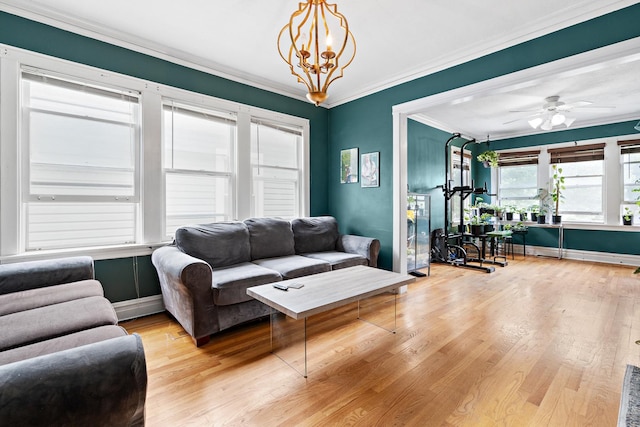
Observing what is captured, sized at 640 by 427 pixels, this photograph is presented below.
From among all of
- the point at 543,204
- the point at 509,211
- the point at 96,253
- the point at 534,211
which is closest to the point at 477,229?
the point at 509,211

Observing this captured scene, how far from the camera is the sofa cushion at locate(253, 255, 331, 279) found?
292cm

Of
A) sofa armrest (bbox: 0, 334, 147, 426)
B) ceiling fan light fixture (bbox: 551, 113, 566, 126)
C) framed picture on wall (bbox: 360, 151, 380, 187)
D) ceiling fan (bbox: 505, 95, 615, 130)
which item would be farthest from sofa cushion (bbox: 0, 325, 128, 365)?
ceiling fan light fixture (bbox: 551, 113, 566, 126)

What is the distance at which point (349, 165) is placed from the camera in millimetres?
4375

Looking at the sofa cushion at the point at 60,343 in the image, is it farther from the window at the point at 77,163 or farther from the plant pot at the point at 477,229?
the plant pot at the point at 477,229

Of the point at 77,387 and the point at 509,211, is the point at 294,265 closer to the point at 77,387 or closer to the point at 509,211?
the point at 77,387

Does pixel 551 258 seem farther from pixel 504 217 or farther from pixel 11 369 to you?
pixel 11 369

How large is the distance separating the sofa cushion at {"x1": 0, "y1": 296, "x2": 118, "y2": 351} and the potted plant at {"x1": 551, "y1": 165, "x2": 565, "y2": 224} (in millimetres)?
7581

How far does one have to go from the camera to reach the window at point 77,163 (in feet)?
8.23

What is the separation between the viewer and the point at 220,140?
356cm

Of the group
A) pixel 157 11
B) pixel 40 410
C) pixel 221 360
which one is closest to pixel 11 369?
pixel 40 410

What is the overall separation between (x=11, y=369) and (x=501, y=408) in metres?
2.20

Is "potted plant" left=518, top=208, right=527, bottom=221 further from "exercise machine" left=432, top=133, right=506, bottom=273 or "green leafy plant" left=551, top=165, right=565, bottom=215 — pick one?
"exercise machine" left=432, top=133, right=506, bottom=273

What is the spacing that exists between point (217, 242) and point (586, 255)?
699cm

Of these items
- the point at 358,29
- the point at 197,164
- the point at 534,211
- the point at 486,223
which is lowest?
the point at 486,223
